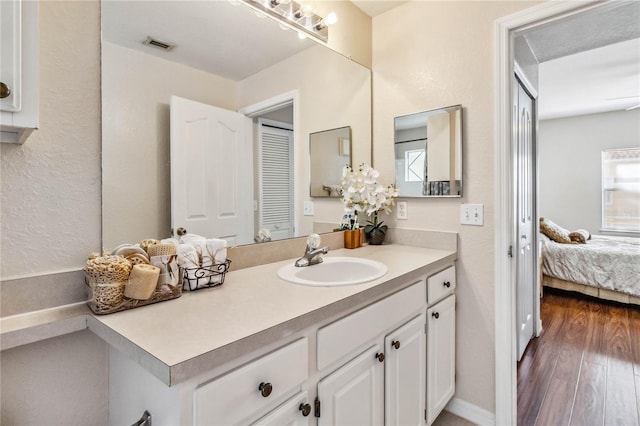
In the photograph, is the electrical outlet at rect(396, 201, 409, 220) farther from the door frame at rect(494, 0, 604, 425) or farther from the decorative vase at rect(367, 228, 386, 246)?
the door frame at rect(494, 0, 604, 425)

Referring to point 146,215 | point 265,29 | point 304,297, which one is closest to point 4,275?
point 146,215

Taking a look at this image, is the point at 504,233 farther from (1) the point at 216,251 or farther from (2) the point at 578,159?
(2) the point at 578,159

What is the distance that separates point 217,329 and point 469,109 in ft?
5.44

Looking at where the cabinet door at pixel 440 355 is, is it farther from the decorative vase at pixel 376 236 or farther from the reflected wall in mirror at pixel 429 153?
the reflected wall in mirror at pixel 429 153

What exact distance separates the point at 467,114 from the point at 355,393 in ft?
4.87

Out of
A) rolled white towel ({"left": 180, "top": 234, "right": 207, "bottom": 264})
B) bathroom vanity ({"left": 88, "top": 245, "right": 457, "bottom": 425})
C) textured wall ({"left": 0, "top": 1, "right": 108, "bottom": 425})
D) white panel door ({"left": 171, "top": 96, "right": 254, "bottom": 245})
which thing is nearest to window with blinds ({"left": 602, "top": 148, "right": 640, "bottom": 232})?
bathroom vanity ({"left": 88, "top": 245, "right": 457, "bottom": 425})

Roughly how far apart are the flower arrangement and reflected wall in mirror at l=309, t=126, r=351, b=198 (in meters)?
0.07

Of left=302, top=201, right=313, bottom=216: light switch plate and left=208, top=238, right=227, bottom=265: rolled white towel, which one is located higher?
left=302, top=201, right=313, bottom=216: light switch plate

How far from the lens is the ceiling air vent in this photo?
1180mm

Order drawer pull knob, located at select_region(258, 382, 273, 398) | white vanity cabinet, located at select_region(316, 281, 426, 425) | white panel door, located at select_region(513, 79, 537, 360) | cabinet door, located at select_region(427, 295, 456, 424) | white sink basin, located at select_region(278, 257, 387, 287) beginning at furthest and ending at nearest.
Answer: white panel door, located at select_region(513, 79, 537, 360) → cabinet door, located at select_region(427, 295, 456, 424) → white sink basin, located at select_region(278, 257, 387, 287) → white vanity cabinet, located at select_region(316, 281, 426, 425) → drawer pull knob, located at select_region(258, 382, 273, 398)

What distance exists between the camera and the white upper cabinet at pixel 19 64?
0.68 metres

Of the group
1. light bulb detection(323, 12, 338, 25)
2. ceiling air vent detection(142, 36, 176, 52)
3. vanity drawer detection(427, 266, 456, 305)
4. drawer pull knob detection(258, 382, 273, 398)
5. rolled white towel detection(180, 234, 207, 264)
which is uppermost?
light bulb detection(323, 12, 338, 25)

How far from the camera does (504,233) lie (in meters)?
1.66

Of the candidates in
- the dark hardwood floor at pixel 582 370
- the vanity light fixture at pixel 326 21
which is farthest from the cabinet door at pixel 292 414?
the vanity light fixture at pixel 326 21
